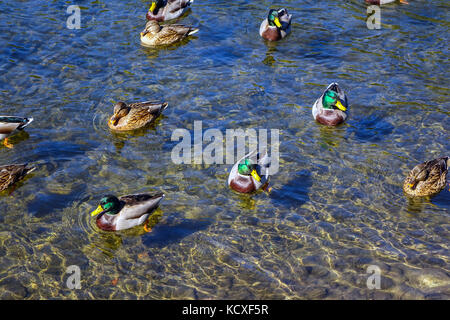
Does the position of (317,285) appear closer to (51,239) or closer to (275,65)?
(51,239)

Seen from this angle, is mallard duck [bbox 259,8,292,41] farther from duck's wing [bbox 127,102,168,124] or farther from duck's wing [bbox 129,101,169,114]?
duck's wing [bbox 127,102,168,124]

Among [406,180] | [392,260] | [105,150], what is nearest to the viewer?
[392,260]

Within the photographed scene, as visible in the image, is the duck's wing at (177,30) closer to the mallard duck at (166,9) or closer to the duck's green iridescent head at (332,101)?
the mallard duck at (166,9)

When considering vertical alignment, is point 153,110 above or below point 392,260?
above

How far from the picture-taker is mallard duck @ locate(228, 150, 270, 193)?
10.0 m

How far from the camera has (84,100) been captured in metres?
12.9

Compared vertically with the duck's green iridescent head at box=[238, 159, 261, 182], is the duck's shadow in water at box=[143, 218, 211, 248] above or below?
below

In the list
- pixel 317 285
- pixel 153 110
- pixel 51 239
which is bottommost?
pixel 317 285

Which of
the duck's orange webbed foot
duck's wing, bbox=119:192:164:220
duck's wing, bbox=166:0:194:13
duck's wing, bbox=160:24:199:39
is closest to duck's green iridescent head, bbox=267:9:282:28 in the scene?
duck's wing, bbox=160:24:199:39

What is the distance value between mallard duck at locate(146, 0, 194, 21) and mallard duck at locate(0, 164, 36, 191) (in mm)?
8210

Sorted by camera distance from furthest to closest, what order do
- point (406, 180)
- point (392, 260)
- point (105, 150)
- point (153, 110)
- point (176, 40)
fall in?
point (176, 40) → point (153, 110) → point (105, 150) → point (406, 180) → point (392, 260)

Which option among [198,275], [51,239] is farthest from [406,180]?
[51,239]

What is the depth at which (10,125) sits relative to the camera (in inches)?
442

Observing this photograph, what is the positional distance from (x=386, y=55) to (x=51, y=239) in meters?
10.5
